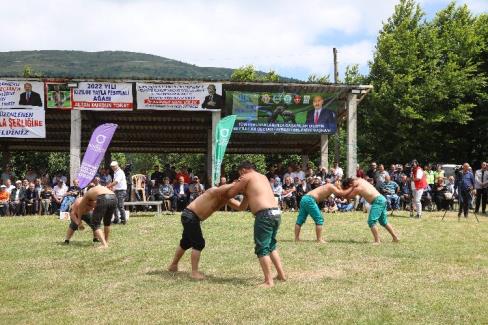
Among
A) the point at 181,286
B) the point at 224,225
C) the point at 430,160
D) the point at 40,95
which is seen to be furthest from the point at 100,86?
the point at 430,160

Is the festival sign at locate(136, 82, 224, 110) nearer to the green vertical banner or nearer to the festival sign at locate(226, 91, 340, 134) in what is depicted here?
the festival sign at locate(226, 91, 340, 134)

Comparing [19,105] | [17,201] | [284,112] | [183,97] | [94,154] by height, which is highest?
[183,97]

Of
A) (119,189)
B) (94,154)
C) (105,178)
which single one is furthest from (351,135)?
(94,154)

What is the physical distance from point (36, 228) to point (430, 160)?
25.0 metres

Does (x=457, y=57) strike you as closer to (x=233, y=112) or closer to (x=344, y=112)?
(x=344, y=112)

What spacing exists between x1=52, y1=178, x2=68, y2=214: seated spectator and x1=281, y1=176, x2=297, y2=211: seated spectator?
732cm

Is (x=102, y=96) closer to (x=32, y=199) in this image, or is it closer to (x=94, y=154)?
(x=32, y=199)

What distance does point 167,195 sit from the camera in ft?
67.6

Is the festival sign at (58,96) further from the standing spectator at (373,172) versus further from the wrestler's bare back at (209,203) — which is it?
the wrestler's bare back at (209,203)

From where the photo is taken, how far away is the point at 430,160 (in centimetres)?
3438

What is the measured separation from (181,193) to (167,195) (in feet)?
1.69

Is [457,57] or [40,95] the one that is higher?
[457,57]

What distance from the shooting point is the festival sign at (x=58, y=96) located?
807 inches

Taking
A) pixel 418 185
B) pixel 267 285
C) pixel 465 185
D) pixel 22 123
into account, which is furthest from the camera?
pixel 22 123
